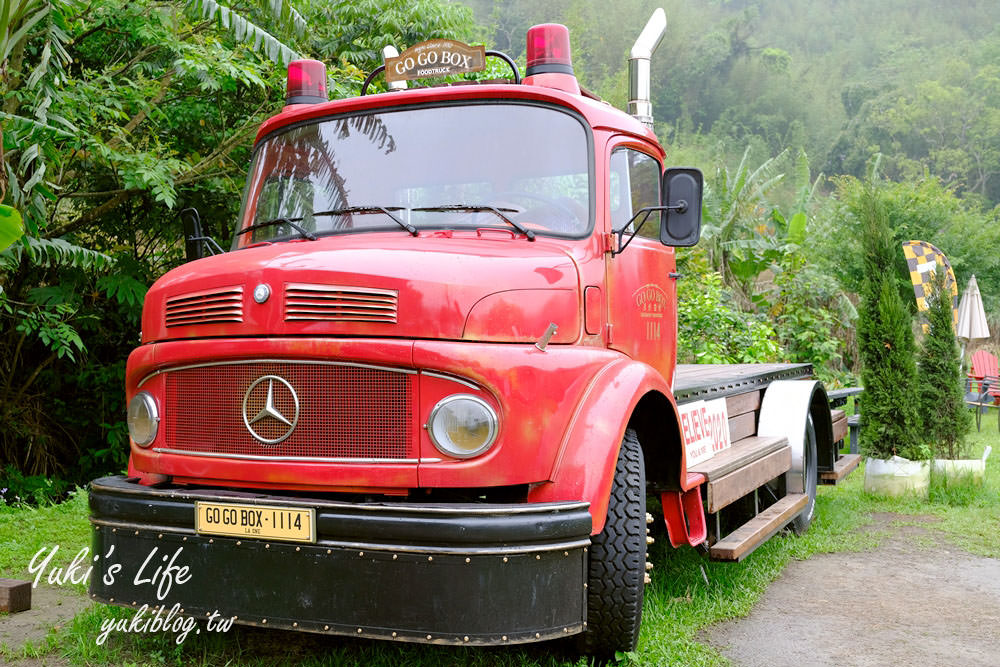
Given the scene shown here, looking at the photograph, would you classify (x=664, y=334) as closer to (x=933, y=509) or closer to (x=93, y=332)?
(x=933, y=509)

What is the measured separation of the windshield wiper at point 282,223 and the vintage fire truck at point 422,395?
16 mm

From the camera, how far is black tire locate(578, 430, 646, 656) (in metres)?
Result: 3.61

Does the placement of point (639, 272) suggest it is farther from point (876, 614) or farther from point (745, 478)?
point (876, 614)

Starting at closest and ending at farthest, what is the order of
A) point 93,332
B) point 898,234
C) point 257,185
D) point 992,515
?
1. point 257,185
2. point 992,515
3. point 93,332
4. point 898,234

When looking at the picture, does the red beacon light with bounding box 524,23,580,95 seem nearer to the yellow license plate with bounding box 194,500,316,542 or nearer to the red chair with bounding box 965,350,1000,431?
the yellow license plate with bounding box 194,500,316,542

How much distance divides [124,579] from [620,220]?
2.55 meters

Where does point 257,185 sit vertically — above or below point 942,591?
above

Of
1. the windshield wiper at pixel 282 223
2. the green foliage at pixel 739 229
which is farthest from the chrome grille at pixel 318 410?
the green foliage at pixel 739 229

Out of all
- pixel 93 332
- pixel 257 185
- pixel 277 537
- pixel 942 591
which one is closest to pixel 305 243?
pixel 257 185

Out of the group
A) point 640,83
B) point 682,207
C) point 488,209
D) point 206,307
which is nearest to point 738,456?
point 682,207

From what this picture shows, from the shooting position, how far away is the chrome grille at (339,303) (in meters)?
3.35

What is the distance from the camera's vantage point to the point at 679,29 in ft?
259

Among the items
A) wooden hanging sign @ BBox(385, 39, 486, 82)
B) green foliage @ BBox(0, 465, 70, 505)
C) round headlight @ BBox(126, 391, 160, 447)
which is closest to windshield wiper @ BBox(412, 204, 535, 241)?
wooden hanging sign @ BBox(385, 39, 486, 82)

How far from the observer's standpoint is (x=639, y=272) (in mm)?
4457
